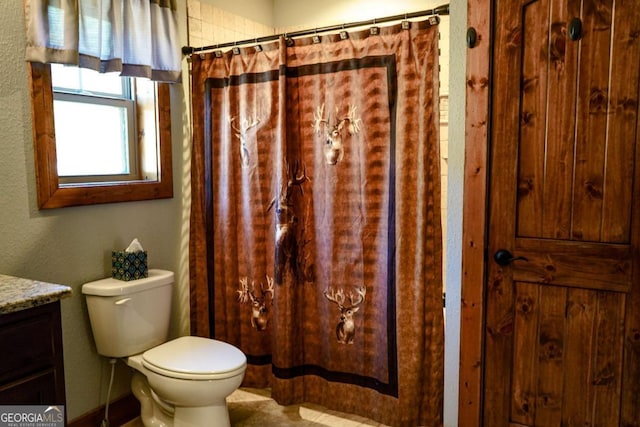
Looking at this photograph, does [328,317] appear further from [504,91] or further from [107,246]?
[504,91]

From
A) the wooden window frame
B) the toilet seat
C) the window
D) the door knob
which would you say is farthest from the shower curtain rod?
the toilet seat

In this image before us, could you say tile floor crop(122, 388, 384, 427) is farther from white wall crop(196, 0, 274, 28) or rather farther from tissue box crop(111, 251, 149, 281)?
white wall crop(196, 0, 274, 28)

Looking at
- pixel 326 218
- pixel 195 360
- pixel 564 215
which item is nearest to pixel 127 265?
pixel 195 360

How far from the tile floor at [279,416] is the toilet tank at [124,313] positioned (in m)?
0.49

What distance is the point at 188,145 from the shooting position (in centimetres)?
269

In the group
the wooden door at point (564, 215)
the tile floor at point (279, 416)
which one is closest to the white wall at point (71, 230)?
the tile floor at point (279, 416)

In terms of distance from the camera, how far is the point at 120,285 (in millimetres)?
2123

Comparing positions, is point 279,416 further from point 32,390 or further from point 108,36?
point 108,36

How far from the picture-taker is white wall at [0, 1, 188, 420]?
188 cm

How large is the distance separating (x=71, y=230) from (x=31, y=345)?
0.81 meters

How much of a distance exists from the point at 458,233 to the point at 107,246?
160cm

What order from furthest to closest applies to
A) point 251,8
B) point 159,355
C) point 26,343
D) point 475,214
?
1. point 251,8
2. point 159,355
3. point 475,214
4. point 26,343

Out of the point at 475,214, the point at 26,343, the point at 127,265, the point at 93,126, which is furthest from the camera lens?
the point at 93,126

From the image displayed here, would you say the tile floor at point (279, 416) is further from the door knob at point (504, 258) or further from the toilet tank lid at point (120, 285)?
the door knob at point (504, 258)
